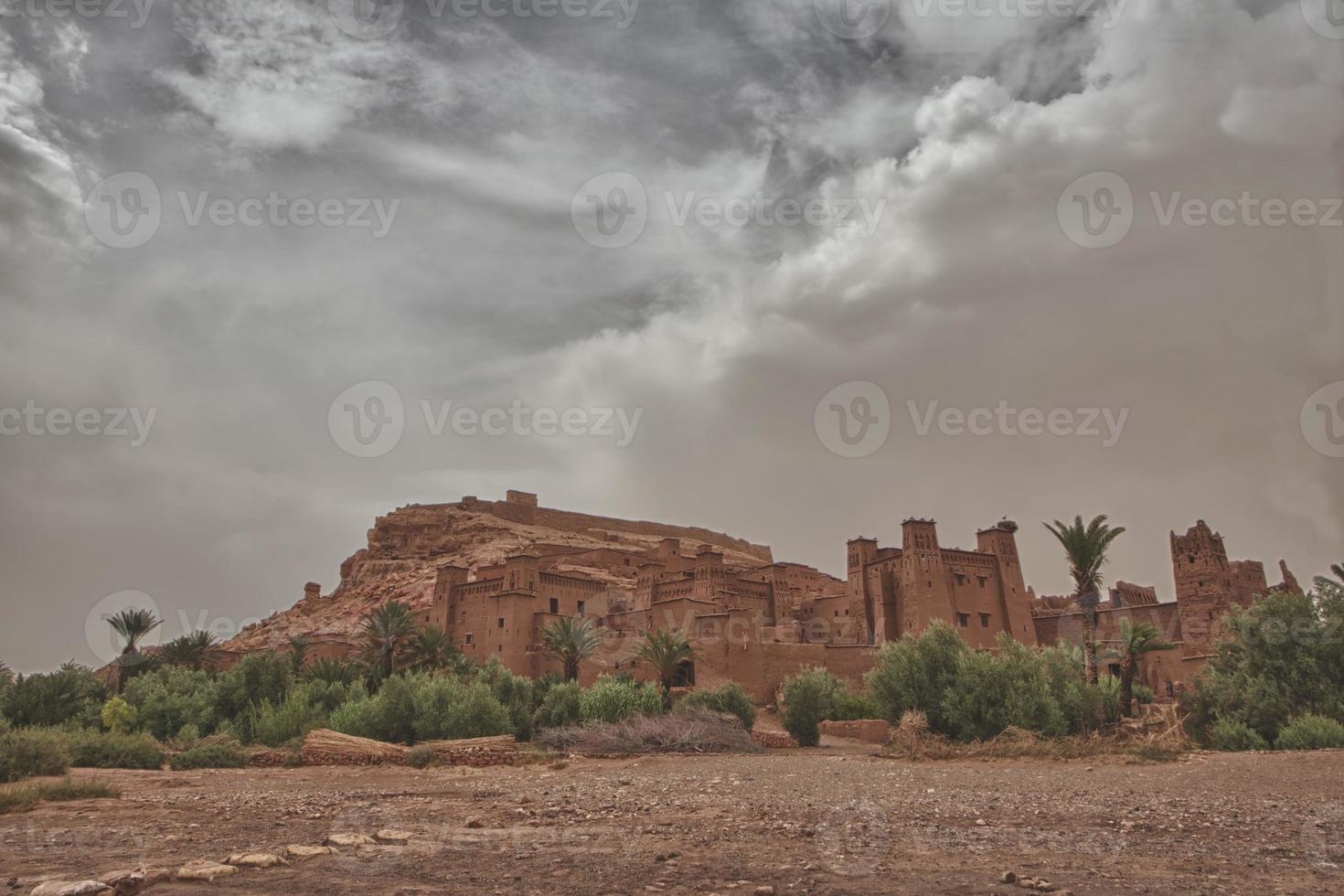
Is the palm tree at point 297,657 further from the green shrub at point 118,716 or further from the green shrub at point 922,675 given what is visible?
the green shrub at point 922,675

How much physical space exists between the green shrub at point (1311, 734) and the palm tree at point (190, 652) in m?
37.8

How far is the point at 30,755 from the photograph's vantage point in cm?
1628

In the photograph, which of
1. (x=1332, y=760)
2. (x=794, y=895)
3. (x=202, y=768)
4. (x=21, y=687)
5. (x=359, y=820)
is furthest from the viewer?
(x=21, y=687)

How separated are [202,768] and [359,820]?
12.1m

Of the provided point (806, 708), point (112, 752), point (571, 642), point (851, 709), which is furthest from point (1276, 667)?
point (112, 752)

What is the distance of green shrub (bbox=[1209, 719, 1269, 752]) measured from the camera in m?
18.0

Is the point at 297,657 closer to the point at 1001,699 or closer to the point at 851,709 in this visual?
the point at 851,709

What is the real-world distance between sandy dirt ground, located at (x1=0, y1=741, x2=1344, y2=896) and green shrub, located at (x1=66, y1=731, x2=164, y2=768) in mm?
4534

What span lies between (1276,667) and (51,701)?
1334 inches

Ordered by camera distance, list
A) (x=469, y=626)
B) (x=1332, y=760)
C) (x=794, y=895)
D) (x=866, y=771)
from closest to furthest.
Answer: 1. (x=794, y=895)
2. (x=1332, y=760)
3. (x=866, y=771)
4. (x=469, y=626)

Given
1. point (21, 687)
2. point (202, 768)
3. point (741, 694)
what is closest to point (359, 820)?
point (202, 768)

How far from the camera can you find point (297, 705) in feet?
87.5

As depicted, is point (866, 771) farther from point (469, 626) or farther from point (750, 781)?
point (469, 626)

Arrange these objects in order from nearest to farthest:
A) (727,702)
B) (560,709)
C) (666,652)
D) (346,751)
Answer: (346,751) < (560,709) < (727,702) < (666,652)
